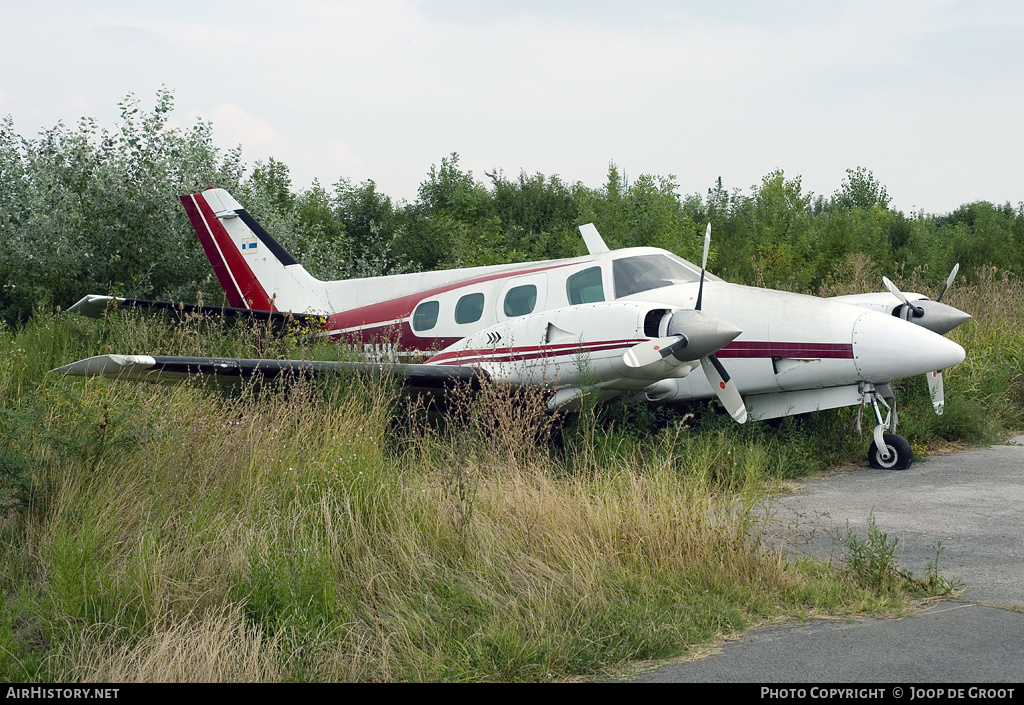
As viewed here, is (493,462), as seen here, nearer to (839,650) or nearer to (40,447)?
(839,650)

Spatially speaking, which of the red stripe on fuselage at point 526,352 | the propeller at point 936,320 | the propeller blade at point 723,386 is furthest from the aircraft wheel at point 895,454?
the red stripe on fuselage at point 526,352

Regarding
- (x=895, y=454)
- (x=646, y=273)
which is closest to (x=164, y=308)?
(x=646, y=273)

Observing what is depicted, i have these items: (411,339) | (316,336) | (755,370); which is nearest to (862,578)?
(755,370)

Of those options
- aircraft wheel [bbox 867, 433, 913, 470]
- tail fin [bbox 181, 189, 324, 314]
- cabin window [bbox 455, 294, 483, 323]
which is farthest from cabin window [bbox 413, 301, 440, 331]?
aircraft wheel [bbox 867, 433, 913, 470]

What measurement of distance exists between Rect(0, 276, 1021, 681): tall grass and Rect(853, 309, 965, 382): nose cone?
258 cm

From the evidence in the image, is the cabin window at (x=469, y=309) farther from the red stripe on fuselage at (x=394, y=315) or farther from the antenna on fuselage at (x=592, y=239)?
the antenna on fuselage at (x=592, y=239)

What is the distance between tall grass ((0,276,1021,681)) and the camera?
380cm

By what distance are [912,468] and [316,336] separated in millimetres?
7311

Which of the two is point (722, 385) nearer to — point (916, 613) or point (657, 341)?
point (657, 341)

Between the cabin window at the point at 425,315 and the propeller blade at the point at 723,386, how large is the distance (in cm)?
356

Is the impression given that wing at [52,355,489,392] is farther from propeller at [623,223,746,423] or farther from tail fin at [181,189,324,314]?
tail fin at [181,189,324,314]

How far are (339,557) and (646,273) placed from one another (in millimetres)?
Answer: 5648

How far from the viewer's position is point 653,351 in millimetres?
7922

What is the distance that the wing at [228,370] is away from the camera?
5926mm
